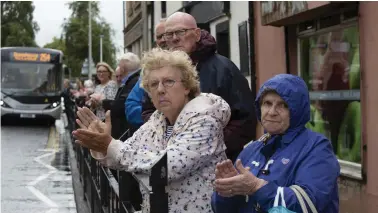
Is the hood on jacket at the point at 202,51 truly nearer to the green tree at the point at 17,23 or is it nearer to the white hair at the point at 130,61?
the white hair at the point at 130,61

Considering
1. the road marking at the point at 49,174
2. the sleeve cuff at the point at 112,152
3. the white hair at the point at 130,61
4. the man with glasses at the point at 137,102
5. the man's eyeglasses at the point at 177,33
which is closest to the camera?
the sleeve cuff at the point at 112,152

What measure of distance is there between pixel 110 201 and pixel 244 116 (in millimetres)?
978

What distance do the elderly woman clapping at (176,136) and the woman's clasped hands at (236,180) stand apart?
30cm

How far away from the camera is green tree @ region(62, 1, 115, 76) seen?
5981 centimetres

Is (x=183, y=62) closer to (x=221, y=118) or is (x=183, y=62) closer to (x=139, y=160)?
(x=221, y=118)

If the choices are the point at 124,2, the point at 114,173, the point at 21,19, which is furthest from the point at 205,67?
the point at 21,19

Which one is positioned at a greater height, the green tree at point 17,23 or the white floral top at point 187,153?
the green tree at point 17,23

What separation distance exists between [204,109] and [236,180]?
563 millimetres

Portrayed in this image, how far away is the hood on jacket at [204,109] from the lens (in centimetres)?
281

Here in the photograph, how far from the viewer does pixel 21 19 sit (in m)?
79.5

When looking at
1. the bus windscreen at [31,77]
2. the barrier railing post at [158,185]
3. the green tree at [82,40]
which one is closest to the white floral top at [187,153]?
the barrier railing post at [158,185]

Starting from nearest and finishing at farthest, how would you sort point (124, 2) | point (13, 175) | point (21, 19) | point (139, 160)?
point (139, 160) < point (13, 175) < point (124, 2) < point (21, 19)

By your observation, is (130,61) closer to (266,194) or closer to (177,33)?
(177,33)

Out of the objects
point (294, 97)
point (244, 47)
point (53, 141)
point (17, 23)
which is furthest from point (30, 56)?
point (17, 23)
